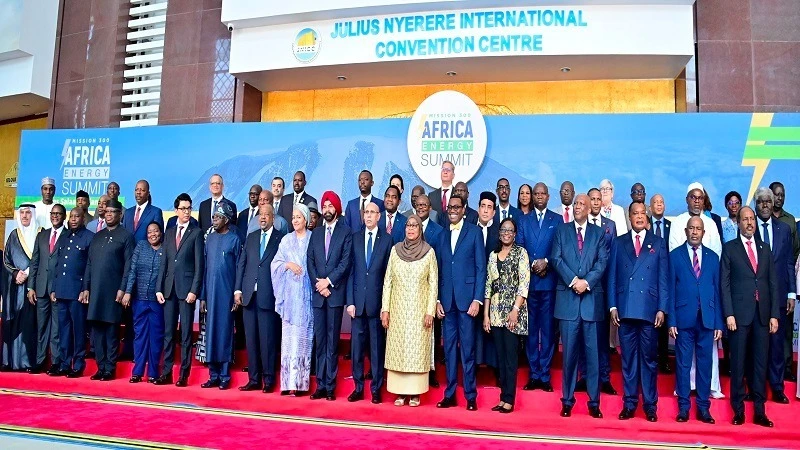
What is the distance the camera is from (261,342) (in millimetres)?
5516

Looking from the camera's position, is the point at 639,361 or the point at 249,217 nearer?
the point at 639,361

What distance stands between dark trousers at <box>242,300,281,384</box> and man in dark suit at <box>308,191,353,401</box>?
0.40 meters

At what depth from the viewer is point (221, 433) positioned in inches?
171

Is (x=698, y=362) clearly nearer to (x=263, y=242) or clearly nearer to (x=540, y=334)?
(x=540, y=334)

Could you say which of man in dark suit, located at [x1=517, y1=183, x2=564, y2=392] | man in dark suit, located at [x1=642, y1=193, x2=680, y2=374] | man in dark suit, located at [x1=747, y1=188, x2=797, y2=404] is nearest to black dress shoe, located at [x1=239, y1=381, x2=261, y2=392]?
man in dark suit, located at [x1=517, y1=183, x2=564, y2=392]

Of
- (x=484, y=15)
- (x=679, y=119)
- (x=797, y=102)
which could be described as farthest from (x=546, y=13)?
(x=797, y=102)

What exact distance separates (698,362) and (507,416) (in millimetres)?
1484

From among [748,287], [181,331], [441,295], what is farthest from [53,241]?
[748,287]

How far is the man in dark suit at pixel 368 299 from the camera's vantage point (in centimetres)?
521

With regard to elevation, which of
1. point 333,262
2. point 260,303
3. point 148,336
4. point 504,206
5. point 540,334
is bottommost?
point 148,336

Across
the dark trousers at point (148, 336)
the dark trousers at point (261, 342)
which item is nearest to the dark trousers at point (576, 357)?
the dark trousers at point (261, 342)

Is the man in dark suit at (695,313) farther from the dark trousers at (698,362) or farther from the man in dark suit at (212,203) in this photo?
the man in dark suit at (212,203)

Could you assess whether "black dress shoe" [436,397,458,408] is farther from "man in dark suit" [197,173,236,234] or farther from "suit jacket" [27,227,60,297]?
"suit jacket" [27,227,60,297]

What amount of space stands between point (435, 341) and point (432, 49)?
Result: 3.93 m
